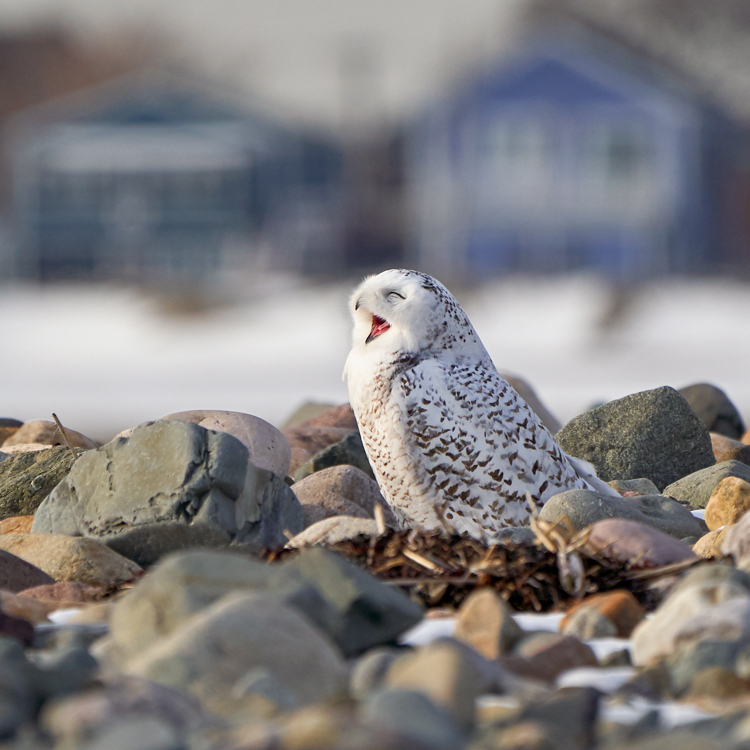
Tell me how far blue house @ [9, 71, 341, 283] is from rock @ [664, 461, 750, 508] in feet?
128

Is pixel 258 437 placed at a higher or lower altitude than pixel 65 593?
higher

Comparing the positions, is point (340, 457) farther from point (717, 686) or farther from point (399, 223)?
point (399, 223)

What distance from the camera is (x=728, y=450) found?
19.8 ft

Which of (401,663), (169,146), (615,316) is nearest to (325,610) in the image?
(401,663)

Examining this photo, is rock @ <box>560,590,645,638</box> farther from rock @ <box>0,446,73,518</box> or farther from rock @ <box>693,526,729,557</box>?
rock @ <box>0,446,73,518</box>

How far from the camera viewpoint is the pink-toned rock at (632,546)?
3365 millimetres

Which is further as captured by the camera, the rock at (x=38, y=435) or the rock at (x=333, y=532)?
the rock at (x=38, y=435)

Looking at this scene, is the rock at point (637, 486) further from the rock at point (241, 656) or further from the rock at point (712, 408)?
A: the rock at point (241, 656)

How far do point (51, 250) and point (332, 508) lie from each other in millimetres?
42044

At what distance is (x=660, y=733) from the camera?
7.32 feet

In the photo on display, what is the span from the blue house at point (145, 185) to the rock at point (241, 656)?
41.5 metres

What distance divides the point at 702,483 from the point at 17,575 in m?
2.70

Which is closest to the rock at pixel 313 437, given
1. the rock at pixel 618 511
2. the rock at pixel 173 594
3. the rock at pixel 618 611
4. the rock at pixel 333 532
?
the rock at pixel 618 511

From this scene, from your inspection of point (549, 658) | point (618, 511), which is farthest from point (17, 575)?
point (618, 511)
